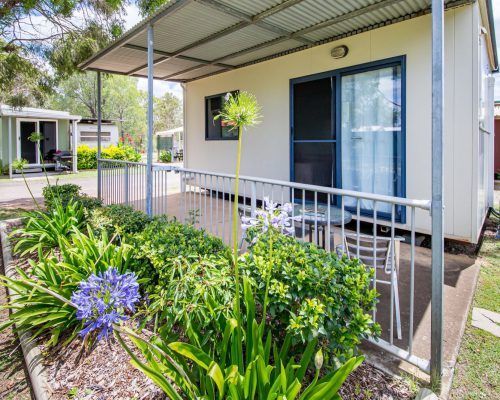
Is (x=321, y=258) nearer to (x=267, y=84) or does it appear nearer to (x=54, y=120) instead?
(x=267, y=84)

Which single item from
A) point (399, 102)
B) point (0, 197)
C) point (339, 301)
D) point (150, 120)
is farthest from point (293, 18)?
point (0, 197)

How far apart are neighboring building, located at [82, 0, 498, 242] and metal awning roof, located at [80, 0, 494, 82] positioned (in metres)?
0.02

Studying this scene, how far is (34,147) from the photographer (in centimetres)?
1633

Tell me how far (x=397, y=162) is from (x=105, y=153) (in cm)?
1506

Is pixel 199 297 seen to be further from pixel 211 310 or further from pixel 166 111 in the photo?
pixel 166 111

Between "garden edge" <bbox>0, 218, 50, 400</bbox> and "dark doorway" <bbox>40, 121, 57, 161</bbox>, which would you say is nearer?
"garden edge" <bbox>0, 218, 50, 400</bbox>

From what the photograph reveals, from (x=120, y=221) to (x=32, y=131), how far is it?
50.0 ft

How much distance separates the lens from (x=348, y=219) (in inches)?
134

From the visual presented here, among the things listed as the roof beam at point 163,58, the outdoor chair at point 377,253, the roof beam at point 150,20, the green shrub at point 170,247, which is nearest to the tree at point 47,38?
the roof beam at point 163,58

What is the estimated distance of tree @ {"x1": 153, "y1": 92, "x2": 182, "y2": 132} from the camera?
4700 cm

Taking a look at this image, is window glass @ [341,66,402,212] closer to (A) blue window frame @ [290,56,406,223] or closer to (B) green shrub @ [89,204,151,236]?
(A) blue window frame @ [290,56,406,223]

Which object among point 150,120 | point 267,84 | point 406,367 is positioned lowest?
point 406,367

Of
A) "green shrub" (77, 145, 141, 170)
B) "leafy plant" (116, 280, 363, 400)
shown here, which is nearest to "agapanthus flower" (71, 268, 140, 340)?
"leafy plant" (116, 280, 363, 400)

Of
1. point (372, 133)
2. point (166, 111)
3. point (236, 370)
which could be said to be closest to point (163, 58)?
point (372, 133)
